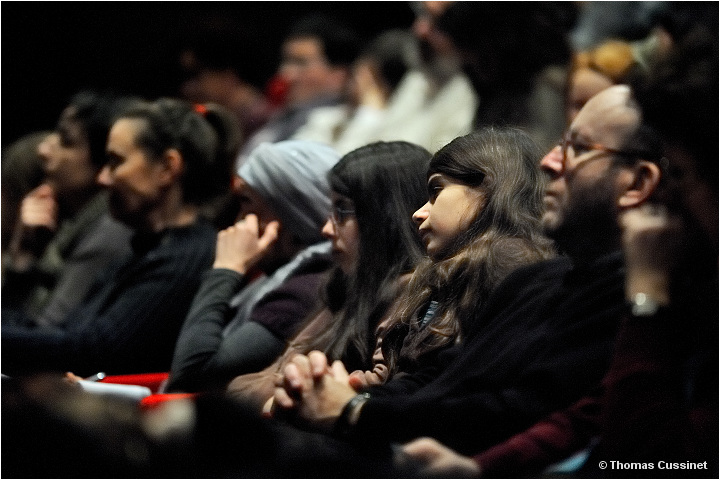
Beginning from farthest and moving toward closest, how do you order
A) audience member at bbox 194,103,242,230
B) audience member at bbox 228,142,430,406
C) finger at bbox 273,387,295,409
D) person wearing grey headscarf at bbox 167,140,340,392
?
audience member at bbox 194,103,242,230 → person wearing grey headscarf at bbox 167,140,340,392 → audience member at bbox 228,142,430,406 → finger at bbox 273,387,295,409

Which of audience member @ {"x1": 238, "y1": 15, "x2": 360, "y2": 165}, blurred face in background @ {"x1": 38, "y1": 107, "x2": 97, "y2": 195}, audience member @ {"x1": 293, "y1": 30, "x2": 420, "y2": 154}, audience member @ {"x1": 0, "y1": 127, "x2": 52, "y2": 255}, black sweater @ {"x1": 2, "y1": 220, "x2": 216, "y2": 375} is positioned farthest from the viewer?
audience member @ {"x1": 238, "y1": 15, "x2": 360, "y2": 165}

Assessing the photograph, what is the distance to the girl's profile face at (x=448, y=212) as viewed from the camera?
7.63 ft

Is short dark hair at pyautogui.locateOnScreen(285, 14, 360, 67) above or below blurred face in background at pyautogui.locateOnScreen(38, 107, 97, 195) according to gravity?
above

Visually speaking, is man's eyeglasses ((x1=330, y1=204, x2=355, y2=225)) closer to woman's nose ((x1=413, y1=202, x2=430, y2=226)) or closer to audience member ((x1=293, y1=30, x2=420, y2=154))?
woman's nose ((x1=413, y1=202, x2=430, y2=226))

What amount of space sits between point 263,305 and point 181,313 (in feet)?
1.66

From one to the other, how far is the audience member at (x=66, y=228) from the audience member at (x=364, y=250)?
4.60 ft

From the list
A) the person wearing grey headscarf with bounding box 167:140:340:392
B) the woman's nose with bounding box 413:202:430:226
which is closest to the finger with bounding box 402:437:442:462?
the woman's nose with bounding box 413:202:430:226

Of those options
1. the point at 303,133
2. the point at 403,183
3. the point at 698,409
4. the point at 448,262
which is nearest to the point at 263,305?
the point at 403,183

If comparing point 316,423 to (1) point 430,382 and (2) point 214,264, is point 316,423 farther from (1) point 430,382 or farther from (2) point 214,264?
(2) point 214,264

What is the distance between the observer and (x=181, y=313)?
3514 millimetres

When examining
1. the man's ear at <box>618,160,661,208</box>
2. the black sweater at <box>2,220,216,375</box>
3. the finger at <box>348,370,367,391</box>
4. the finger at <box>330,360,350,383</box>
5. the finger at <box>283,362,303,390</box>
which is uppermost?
the man's ear at <box>618,160,661,208</box>

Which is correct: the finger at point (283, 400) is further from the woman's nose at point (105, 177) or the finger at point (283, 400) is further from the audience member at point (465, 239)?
the woman's nose at point (105, 177)

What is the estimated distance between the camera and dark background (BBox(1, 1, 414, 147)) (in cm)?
466

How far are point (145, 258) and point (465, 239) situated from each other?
1688mm
